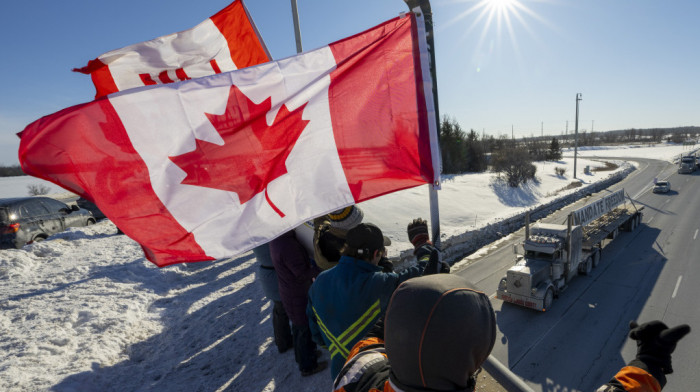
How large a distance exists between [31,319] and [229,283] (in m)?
3.43

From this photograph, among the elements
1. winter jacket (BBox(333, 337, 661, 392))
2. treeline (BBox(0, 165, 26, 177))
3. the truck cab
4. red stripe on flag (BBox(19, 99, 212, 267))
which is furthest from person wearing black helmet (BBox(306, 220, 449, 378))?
treeline (BBox(0, 165, 26, 177))

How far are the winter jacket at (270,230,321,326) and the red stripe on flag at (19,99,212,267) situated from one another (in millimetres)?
1491

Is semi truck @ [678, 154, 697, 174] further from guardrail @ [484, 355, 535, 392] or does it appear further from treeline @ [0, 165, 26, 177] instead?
treeline @ [0, 165, 26, 177]

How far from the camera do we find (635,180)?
3366cm

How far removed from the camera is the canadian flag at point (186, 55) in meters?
3.44

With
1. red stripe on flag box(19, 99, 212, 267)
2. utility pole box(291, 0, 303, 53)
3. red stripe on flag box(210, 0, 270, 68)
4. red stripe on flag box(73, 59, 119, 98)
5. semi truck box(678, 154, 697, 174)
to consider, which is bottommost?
semi truck box(678, 154, 697, 174)

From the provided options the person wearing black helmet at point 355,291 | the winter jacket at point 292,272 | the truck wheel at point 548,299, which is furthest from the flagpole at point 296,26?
the truck wheel at point 548,299

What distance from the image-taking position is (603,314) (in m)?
8.15

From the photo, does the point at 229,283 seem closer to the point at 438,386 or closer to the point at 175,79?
the point at 175,79

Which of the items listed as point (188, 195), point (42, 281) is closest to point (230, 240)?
point (188, 195)

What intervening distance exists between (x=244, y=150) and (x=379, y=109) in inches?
52.8

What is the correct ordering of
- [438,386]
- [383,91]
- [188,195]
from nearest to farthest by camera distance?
[438,386], [188,195], [383,91]

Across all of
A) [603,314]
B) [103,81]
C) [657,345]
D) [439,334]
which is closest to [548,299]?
[603,314]

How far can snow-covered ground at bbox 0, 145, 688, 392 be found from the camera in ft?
14.5
